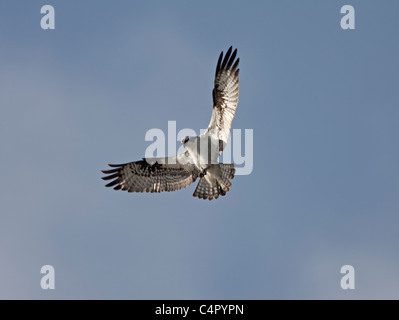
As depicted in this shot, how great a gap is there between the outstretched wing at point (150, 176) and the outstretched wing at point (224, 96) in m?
1.43

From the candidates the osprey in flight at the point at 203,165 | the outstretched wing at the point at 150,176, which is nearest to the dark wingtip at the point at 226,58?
the osprey in flight at the point at 203,165

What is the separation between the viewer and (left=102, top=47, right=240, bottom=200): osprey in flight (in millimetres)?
13633

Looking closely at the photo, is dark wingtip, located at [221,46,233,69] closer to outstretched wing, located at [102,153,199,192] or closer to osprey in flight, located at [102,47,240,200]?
osprey in flight, located at [102,47,240,200]

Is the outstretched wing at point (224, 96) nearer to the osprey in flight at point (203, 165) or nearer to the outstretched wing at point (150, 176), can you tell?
the osprey in flight at point (203, 165)

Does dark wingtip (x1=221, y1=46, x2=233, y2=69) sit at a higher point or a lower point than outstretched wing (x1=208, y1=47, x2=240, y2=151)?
higher

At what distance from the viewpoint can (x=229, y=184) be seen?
13.9 metres

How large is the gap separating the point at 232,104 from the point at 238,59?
113 cm

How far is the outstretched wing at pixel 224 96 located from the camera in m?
13.6

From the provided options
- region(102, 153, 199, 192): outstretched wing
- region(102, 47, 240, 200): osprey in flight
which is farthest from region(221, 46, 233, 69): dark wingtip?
region(102, 153, 199, 192): outstretched wing

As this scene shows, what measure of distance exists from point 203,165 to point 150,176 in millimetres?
1538
